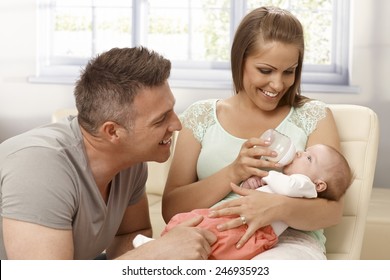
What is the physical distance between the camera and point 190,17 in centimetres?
537

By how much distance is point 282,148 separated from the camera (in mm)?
2135

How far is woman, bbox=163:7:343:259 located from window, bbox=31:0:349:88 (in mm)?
2768

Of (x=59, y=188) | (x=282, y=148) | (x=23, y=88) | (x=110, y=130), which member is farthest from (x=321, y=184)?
(x=23, y=88)

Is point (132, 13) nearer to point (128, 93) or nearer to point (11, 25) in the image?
point (11, 25)

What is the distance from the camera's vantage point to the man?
1.76 metres

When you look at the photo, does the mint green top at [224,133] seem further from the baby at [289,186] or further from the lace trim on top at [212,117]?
the baby at [289,186]

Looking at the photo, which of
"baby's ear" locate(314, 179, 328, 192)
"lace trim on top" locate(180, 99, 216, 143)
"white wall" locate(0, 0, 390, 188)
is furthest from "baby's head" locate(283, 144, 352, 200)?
"white wall" locate(0, 0, 390, 188)

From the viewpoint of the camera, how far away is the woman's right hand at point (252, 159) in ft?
6.89

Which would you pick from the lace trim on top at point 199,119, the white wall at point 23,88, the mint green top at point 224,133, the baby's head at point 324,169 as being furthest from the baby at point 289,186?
the white wall at point 23,88

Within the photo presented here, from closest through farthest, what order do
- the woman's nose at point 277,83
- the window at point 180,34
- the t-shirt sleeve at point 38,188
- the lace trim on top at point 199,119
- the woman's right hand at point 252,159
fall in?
the t-shirt sleeve at point 38,188
the woman's right hand at point 252,159
the woman's nose at point 277,83
the lace trim on top at point 199,119
the window at point 180,34

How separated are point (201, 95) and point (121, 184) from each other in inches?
121

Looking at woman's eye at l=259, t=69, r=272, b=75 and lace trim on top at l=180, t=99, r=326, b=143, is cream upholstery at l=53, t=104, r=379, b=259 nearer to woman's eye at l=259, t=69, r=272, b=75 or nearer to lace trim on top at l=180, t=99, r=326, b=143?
lace trim on top at l=180, t=99, r=326, b=143

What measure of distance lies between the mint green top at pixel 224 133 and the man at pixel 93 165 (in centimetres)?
29

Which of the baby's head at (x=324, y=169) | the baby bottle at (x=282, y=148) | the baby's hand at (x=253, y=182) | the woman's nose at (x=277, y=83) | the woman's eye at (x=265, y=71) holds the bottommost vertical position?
the baby's hand at (x=253, y=182)
